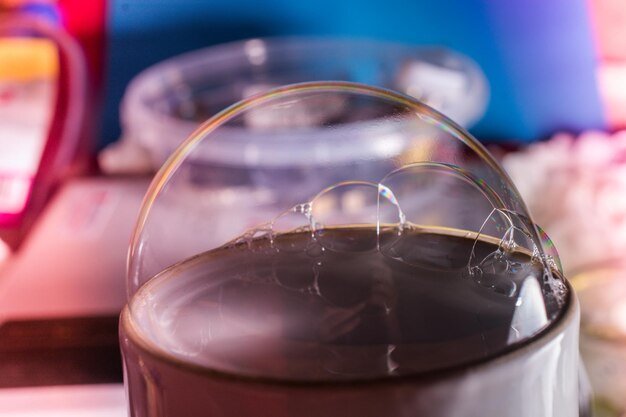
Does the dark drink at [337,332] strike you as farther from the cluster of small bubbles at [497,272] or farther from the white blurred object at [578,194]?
the white blurred object at [578,194]

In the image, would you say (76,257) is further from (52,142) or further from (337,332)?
(337,332)

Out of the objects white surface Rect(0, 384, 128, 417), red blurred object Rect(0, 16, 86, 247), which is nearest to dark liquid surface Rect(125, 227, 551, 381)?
white surface Rect(0, 384, 128, 417)

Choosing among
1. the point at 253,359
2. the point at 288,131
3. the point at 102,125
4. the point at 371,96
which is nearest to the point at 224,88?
the point at 102,125

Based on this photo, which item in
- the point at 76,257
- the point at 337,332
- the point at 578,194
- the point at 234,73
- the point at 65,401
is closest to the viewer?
the point at 337,332

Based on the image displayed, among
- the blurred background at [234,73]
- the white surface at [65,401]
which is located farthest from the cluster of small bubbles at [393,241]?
the blurred background at [234,73]

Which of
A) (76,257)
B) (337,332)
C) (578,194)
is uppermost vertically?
(337,332)

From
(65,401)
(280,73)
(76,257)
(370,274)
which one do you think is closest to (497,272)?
(370,274)

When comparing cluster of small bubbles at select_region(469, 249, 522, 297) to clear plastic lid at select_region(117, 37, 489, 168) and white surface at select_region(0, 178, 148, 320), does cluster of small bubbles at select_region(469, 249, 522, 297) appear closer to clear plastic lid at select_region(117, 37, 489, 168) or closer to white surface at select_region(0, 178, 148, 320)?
white surface at select_region(0, 178, 148, 320)
